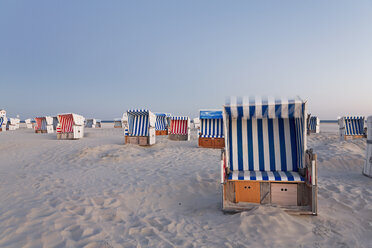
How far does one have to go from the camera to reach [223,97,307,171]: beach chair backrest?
13.6ft

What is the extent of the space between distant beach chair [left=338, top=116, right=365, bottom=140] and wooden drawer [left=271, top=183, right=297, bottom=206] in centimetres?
1249

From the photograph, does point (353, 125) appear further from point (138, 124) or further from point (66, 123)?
point (66, 123)

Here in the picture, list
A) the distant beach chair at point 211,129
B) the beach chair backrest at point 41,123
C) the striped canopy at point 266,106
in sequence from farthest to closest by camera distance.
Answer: the beach chair backrest at point 41,123 → the distant beach chair at point 211,129 → the striped canopy at point 266,106

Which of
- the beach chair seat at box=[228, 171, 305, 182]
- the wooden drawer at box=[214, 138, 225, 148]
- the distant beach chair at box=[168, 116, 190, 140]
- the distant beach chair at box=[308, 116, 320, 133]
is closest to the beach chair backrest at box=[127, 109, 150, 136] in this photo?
the distant beach chair at box=[168, 116, 190, 140]

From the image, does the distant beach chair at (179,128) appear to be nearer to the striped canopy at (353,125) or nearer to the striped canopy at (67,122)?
the striped canopy at (67,122)

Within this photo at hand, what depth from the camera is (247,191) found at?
3.76 metres

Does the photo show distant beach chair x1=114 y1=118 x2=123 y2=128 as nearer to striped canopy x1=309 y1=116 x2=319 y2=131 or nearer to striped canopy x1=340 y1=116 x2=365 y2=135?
striped canopy x1=309 y1=116 x2=319 y2=131

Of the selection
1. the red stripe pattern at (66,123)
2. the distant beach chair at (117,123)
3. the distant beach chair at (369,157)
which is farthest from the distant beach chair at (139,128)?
the distant beach chair at (117,123)

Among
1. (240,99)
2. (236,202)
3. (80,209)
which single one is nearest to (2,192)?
(80,209)

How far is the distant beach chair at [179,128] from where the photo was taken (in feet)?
49.2

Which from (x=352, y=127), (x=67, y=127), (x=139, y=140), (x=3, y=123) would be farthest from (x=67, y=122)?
(x=352, y=127)

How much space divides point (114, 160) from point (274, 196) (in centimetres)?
619

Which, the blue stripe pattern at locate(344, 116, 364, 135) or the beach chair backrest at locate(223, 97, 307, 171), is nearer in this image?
the beach chair backrest at locate(223, 97, 307, 171)

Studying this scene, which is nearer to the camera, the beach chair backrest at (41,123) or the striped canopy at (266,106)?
the striped canopy at (266,106)
